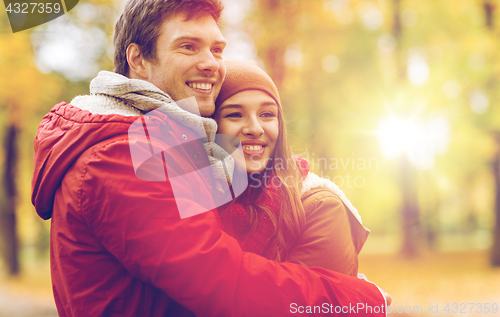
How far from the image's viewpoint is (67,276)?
157cm

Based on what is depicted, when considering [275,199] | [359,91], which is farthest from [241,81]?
[359,91]

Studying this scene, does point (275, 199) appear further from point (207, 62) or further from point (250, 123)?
point (207, 62)

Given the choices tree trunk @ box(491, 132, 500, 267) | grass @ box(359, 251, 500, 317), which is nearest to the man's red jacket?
grass @ box(359, 251, 500, 317)

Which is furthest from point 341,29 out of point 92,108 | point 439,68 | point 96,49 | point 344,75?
point 92,108

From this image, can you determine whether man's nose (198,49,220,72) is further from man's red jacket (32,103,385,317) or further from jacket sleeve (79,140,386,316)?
jacket sleeve (79,140,386,316)

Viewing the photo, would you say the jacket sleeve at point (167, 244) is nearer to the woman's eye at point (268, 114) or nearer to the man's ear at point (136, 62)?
the man's ear at point (136, 62)

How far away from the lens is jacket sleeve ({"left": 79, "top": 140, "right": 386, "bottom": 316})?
1400 mm

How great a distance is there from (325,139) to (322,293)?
31.9 ft

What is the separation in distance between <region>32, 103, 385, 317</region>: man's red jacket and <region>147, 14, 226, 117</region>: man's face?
1.36 feet

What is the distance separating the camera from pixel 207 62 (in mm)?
2045

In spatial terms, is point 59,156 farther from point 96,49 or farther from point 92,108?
point 96,49

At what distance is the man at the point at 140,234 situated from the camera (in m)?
1.41

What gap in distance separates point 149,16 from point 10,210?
465 inches

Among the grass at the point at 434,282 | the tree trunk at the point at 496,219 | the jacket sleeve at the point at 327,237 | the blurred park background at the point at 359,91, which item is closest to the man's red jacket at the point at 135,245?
the jacket sleeve at the point at 327,237
